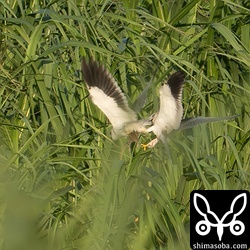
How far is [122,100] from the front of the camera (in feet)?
12.8

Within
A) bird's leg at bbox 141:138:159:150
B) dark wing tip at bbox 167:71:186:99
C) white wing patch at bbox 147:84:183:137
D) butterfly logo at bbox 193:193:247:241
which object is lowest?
butterfly logo at bbox 193:193:247:241

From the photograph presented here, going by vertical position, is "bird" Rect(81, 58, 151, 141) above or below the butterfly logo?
above

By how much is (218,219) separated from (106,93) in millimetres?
526

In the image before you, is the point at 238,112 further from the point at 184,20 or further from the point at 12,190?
the point at 12,190

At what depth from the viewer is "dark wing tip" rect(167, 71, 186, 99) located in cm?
391

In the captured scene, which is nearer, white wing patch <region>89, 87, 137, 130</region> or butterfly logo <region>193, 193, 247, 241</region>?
butterfly logo <region>193, 193, 247, 241</region>

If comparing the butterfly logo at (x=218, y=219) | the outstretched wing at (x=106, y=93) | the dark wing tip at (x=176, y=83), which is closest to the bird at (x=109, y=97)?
the outstretched wing at (x=106, y=93)

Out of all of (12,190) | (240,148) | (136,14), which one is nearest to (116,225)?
(12,190)

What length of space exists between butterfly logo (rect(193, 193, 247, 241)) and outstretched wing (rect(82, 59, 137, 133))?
34 cm

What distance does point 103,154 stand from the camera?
3994 millimetres

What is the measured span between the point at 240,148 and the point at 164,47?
0.44 metres

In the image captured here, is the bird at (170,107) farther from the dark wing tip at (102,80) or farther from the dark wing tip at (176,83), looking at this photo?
the dark wing tip at (102,80)

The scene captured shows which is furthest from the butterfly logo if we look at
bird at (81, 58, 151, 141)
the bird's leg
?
bird at (81, 58, 151, 141)

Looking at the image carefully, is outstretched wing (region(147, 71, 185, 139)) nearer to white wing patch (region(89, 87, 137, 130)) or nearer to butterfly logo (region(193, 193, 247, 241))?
white wing patch (region(89, 87, 137, 130))
